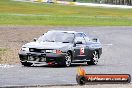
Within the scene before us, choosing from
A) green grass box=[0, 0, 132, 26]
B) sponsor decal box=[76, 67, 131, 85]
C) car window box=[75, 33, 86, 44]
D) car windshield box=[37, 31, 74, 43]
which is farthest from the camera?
green grass box=[0, 0, 132, 26]

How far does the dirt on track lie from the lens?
24523 mm

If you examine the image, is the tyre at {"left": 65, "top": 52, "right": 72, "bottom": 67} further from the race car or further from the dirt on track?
the dirt on track

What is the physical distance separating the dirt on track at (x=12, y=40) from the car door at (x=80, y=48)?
2.45m

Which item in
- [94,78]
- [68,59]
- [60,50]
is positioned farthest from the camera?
[68,59]

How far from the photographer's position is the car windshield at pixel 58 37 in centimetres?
2181

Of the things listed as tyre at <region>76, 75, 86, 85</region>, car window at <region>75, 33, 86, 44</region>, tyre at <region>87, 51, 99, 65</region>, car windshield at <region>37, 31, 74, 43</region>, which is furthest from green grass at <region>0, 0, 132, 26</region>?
tyre at <region>76, 75, 86, 85</region>

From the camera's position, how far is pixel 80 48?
22484mm

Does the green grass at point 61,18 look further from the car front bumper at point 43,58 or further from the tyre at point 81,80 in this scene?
the tyre at point 81,80

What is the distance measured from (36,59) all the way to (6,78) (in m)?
4.61

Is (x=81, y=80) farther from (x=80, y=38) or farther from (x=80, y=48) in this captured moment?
(x=80, y=38)

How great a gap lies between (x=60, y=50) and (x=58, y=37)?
120 centimetres

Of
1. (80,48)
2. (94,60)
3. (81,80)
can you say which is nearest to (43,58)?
(80,48)

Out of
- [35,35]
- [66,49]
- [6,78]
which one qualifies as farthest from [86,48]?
[35,35]

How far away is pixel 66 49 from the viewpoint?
69.6 ft
